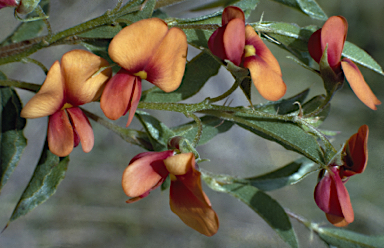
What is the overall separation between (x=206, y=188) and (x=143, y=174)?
4.02ft

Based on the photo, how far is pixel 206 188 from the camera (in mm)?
1605

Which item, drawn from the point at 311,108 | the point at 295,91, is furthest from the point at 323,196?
the point at 295,91

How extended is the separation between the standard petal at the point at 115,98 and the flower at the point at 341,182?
1.03 ft

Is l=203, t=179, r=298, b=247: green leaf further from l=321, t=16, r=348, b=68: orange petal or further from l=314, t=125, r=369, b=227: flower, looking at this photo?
l=321, t=16, r=348, b=68: orange petal

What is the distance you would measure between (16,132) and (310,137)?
584 mm

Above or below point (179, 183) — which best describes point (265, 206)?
below

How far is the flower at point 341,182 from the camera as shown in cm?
44

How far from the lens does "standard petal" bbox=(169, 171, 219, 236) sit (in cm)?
39

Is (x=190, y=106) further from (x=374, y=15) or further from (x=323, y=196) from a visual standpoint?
(x=374, y=15)

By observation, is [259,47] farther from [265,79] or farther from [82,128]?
[82,128]

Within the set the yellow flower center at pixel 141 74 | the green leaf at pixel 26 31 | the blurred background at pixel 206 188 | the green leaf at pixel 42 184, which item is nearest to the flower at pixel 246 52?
the yellow flower center at pixel 141 74

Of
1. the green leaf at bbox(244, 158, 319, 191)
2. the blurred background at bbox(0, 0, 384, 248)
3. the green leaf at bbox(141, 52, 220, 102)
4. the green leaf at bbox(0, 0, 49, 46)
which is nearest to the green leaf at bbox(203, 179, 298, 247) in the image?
the green leaf at bbox(244, 158, 319, 191)

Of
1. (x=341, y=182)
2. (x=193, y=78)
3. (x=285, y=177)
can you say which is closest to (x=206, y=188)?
(x=285, y=177)

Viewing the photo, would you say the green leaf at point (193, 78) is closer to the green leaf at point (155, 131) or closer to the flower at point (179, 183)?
the green leaf at point (155, 131)
